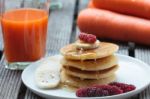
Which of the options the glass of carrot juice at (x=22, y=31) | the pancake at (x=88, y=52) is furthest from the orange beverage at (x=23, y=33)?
the pancake at (x=88, y=52)

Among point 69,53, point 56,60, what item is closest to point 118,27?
point 56,60

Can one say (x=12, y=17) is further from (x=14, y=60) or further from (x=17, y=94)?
(x=17, y=94)

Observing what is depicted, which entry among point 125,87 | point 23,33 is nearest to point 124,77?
point 125,87

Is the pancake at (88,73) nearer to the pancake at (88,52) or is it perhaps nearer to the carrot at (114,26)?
the pancake at (88,52)

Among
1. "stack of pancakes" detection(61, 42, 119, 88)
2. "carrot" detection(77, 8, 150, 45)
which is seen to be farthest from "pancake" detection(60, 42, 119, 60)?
"carrot" detection(77, 8, 150, 45)

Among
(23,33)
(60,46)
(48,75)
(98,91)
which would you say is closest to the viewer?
(98,91)

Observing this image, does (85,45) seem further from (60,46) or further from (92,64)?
(60,46)
